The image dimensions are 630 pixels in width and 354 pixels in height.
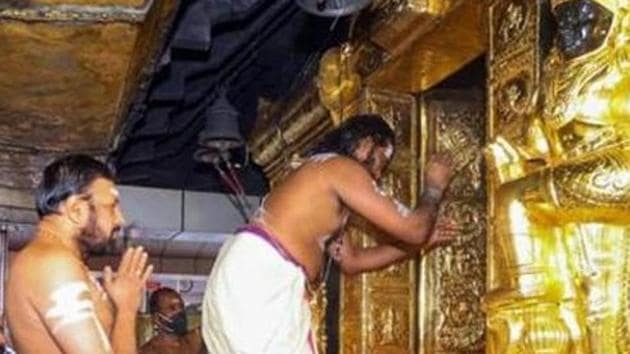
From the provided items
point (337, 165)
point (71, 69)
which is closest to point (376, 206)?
point (337, 165)

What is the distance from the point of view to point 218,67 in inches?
308

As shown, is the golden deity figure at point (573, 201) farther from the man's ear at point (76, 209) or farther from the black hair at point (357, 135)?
the man's ear at point (76, 209)

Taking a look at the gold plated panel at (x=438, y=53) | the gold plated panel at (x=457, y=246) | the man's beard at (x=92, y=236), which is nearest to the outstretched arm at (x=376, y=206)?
the gold plated panel at (x=438, y=53)

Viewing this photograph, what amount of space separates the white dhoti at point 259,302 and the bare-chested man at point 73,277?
0.49 metres

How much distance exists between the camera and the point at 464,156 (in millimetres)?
5719

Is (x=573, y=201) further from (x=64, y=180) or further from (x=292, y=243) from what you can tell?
(x=64, y=180)

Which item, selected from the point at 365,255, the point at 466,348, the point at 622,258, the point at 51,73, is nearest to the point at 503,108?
the point at 622,258

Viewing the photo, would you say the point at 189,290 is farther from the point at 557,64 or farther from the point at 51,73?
the point at 557,64

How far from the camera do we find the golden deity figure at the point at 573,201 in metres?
3.36

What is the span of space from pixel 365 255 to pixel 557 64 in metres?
1.81

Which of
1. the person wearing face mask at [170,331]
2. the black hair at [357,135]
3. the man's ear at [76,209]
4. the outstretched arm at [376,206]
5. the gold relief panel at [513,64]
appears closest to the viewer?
the man's ear at [76,209]

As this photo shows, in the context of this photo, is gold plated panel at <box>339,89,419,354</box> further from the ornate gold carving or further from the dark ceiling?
the ornate gold carving

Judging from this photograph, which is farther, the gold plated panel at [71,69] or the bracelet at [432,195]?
the gold plated panel at [71,69]

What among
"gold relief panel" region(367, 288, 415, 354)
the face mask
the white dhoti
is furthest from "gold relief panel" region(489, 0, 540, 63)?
the face mask
